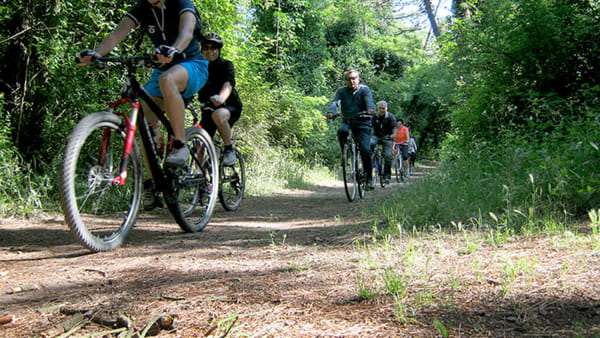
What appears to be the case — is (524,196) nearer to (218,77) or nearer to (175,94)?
(175,94)

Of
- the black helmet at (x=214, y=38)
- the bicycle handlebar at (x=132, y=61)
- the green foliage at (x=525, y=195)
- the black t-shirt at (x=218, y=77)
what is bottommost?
the green foliage at (x=525, y=195)

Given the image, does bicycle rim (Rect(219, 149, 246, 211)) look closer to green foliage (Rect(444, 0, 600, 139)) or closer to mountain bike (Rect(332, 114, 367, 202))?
mountain bike (Rect(332, 114, 367, 202))

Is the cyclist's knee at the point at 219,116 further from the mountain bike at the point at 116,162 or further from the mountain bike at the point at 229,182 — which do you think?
the mountain bike at the point at 116,162

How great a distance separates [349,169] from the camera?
23.5 feet

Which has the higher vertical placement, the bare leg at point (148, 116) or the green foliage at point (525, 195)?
the bare leg at point (148, 116)

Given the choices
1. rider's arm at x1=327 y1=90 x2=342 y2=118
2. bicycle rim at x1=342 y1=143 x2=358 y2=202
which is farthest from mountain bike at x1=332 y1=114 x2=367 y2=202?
rider's arm at x1=327 y1=90 x2=342 y2=118

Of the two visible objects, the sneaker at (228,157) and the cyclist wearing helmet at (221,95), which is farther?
the sneaker at (228,157)

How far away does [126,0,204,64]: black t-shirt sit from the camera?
11.2 feet

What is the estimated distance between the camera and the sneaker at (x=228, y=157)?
17.8 ft

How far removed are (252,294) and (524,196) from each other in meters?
2.37

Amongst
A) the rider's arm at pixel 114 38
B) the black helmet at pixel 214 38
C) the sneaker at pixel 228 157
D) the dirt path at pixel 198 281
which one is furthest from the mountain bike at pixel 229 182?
the rider's arm at pixel 114 38

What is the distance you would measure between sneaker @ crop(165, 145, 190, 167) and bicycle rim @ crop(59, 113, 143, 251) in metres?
0.23

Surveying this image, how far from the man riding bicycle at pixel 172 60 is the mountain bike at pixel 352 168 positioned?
3.75 meters

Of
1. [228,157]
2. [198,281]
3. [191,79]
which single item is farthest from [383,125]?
[198,281]
